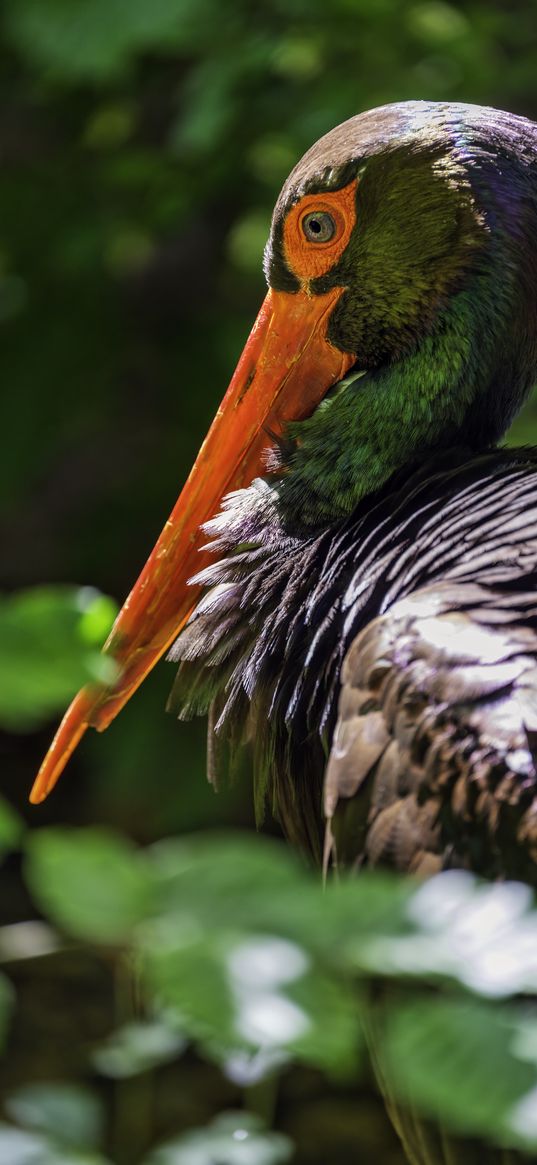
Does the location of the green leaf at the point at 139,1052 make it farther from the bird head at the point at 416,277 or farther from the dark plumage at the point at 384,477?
the bird head at the point at 416,277

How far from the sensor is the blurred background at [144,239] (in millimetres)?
3602

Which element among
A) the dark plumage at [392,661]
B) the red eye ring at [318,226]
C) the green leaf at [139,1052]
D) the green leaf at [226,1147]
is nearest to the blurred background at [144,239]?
the red eye ring at [318,226]

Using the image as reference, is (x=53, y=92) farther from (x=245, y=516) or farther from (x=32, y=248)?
(x=245, y=516)

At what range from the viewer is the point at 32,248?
14.2 ft

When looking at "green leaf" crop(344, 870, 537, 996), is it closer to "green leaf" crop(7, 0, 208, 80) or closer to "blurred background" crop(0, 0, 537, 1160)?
"blurred background" crop(0, 0, 537, 1160)

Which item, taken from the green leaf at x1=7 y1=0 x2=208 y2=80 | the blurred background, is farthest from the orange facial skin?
the green leaf at x1=7 y1=0 x2=208 y2=80

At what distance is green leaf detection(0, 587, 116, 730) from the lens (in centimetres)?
66

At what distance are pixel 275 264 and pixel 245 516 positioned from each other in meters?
0.43

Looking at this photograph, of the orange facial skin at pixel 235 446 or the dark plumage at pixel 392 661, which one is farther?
the orange facial skin at pixel 235 446

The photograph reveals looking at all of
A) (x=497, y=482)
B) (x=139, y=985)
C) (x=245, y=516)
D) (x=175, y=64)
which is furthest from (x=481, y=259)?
(x=175, y=64)

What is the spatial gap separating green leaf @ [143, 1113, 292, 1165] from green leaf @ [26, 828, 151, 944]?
0.20 meters

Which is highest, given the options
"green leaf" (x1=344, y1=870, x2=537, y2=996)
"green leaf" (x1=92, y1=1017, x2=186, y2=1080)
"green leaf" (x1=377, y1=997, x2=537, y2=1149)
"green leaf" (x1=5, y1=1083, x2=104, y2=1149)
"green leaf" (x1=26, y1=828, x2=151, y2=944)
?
"green leaf" (x1=26, y1=828, x2=151, y2=944)

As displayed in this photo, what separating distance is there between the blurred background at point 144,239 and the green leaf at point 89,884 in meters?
2.83

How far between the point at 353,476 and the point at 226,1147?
1341mm
